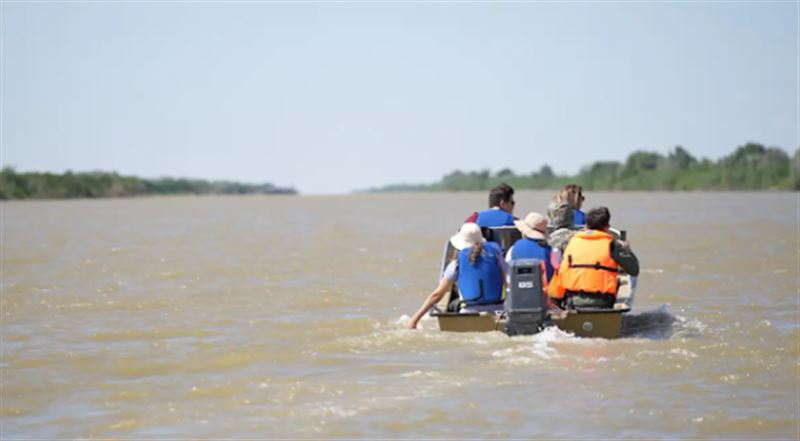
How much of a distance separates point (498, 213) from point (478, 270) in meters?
0.85

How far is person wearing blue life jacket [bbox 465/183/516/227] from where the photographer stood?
1277 cm

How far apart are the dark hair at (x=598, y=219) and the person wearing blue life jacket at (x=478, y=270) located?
89 cm

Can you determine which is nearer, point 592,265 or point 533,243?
point 592,265

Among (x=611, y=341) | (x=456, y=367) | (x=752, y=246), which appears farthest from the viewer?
(x=752, y=246)

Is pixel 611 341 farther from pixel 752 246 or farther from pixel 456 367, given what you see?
pixel 752 246

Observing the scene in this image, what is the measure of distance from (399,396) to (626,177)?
8854 centimetres

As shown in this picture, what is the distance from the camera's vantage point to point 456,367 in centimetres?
1074

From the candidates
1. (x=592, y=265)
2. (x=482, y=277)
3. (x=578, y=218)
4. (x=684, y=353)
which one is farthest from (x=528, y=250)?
(x=684, y=353)

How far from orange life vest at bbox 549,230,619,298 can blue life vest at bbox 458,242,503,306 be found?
0.70 metres

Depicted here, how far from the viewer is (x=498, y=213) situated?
42.1 ft

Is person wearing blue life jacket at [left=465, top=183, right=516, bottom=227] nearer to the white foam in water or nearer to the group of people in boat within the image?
the group of people in boat

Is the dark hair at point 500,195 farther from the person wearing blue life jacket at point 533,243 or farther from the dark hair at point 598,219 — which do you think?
the dark hair at point 598,219

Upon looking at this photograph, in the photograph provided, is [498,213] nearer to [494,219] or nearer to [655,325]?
[494,219]

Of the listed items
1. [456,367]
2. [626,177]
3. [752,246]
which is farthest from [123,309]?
[626,177]
